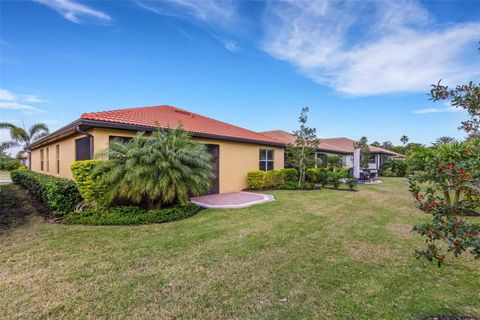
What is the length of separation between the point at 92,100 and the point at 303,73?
14706mm

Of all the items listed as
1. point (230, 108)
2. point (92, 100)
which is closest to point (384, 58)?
point (230, 108)

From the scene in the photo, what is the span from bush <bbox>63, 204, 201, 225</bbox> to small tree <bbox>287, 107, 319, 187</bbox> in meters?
9.33

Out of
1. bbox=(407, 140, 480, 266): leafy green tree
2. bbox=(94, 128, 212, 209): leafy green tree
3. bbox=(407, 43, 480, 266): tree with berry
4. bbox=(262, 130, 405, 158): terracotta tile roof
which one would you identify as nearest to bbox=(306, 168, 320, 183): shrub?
bbox=(262, 130, 405, 158): terracotta tile roof

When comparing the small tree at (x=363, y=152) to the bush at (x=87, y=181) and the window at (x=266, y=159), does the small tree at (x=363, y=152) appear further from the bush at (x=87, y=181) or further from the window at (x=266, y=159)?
the bush at (x=87, y=181)

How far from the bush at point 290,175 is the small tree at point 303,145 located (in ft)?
1.20

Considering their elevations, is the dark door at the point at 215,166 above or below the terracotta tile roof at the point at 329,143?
below

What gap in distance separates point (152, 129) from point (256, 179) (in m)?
6.54

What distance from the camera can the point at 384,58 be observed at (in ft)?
32.5

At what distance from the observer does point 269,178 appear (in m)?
13.3

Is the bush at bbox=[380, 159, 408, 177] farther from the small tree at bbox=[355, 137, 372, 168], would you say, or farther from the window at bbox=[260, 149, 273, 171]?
the window at bbox=[260, 149, 273, 171]

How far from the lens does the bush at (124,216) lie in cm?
615

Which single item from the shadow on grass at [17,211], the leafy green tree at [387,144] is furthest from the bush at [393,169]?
the shadow on grass at [17,211]

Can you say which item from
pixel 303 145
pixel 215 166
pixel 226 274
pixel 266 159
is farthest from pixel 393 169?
pixel 226 274

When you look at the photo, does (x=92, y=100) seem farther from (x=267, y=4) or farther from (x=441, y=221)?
(x=441, y=221)
